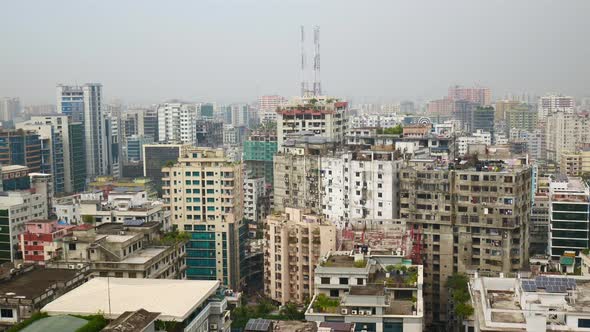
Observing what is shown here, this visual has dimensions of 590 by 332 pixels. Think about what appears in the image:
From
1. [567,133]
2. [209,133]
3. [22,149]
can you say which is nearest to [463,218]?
[22,149]

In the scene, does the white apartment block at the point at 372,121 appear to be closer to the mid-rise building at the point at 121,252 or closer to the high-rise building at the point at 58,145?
the high-rise building at the point at 58,145

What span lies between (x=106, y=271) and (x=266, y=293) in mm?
5036

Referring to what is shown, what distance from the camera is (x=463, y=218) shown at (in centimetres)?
1273

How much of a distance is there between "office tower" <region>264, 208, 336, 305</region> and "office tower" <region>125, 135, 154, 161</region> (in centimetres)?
2185

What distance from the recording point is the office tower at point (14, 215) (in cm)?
1485

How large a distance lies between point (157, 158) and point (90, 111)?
4616mm

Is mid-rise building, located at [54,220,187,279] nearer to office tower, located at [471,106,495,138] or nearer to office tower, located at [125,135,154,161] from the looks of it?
office tower, located at [125,135,154,161]

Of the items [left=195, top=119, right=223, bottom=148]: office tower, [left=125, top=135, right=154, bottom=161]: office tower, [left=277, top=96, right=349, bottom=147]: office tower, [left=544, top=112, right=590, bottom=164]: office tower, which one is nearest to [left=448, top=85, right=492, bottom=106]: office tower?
[left=544, top=112, right=590, bottom=164]: office tower

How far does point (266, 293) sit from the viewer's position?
563 inches

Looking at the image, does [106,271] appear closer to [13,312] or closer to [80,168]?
[13,312]

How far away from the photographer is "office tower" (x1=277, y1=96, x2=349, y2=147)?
20.9 meters

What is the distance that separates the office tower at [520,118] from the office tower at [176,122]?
1647 centimetres

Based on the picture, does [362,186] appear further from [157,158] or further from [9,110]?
[9,110]

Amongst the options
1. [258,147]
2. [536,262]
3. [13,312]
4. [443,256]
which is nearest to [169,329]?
[13,312]
